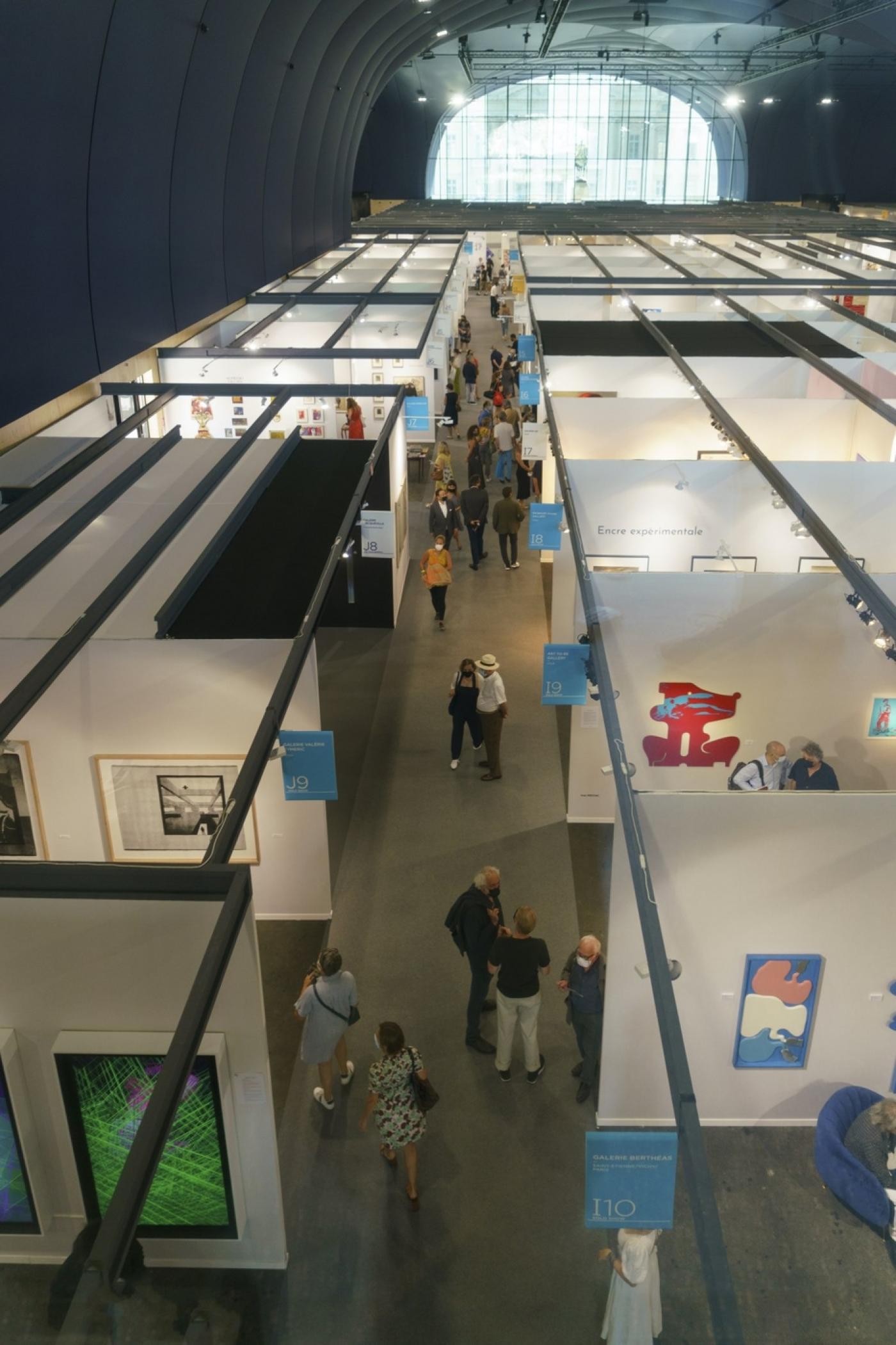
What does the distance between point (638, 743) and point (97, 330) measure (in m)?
7.29

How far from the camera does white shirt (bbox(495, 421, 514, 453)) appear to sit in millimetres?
17047

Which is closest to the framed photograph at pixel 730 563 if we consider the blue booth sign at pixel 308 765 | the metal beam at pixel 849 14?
the blue booth sign at pixel 308 765

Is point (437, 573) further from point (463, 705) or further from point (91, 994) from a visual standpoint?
point (91, 994)

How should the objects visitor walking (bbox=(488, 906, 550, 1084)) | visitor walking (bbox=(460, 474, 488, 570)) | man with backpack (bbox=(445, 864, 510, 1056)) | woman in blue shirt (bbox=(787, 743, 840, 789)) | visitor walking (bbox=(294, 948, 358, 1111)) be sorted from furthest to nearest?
visitor walking (bbox=(460, 474, 488, 570)) → woman in blue shirt (bbox=(787, 743, 840, 789)) → man with backpack (bbox=(445, 864, 510, 1056)) → visitor walking (bbox=(488, 906, 550, 1084)) → visitor walking (bbox=(294, 948, 358, 1111))

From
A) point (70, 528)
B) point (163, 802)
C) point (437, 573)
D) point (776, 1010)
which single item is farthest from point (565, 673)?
point (437, 573)

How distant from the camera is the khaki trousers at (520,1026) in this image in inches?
240

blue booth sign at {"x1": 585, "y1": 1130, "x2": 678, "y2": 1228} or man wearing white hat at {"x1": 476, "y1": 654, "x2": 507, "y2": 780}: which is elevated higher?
blue booth sign at {"x1": 585, "y1": 1130, "x2": 678, "y2": 1228}

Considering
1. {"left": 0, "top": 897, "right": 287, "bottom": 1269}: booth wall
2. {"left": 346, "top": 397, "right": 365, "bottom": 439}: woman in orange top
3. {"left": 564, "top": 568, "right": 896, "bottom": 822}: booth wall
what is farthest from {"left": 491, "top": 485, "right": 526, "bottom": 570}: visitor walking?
{"left": 0, "top": 897, "right": 287, "bottom": 1269}: booth wall

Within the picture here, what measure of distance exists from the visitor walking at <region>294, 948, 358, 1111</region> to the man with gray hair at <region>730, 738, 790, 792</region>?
10.5ft

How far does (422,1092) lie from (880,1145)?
2.28 metres

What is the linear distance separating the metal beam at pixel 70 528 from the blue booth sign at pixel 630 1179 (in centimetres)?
499

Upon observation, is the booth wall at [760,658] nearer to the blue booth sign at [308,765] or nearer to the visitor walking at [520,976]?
the visitor walking at [520,976]

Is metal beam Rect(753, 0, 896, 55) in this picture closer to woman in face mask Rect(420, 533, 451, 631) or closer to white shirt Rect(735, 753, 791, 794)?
woman in face mask Rect(420, 533, 451, 631)

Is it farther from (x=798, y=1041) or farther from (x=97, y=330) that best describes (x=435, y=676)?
(x=798, y=1041)
